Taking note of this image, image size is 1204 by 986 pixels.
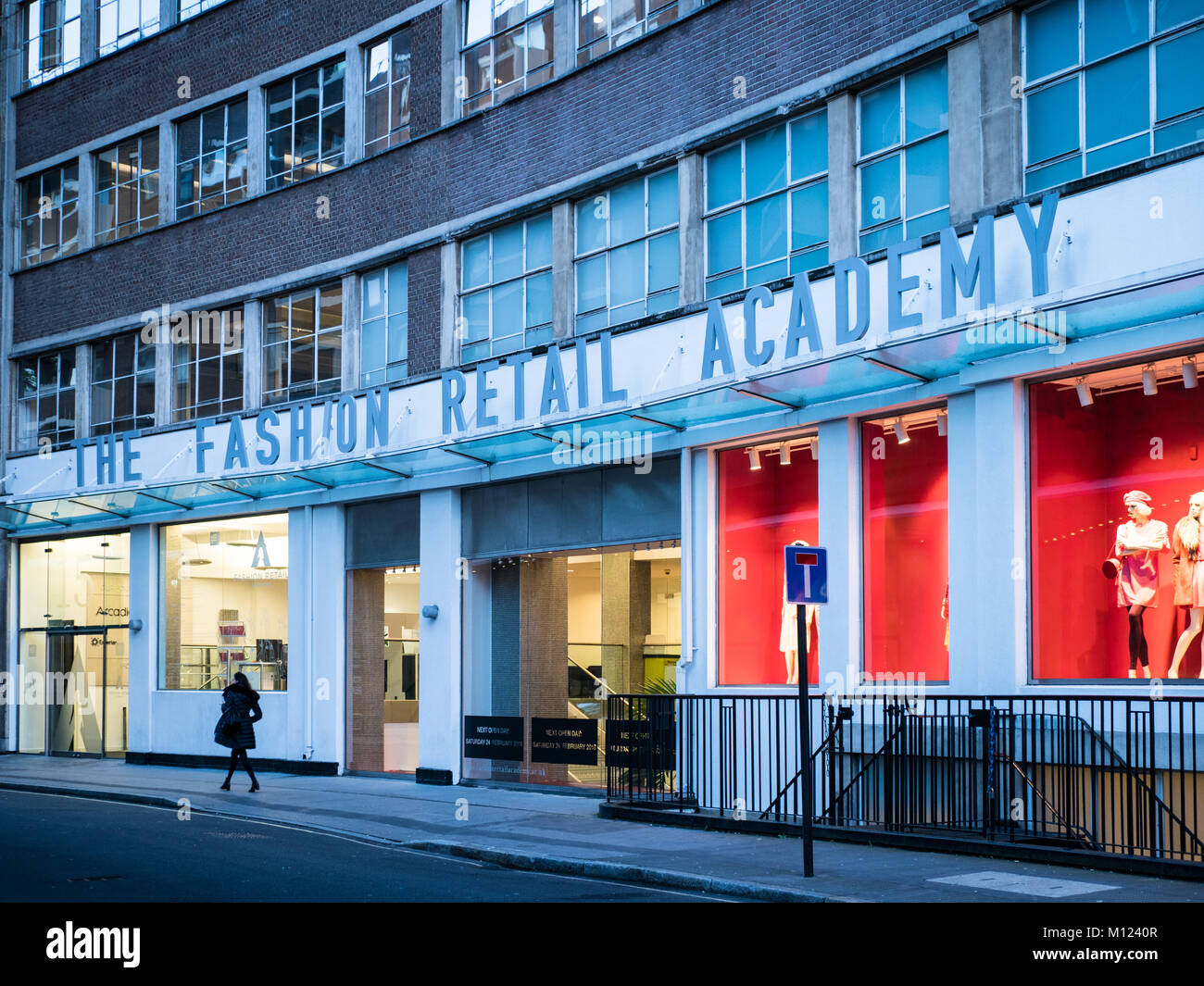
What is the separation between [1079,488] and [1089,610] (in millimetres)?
1176

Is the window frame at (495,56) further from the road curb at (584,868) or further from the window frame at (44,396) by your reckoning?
the window frame at (44,396)

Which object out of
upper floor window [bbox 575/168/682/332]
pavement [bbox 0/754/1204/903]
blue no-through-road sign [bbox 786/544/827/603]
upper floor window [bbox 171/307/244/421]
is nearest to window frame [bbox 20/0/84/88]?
upper floor window [bbox 171/307/244/421]

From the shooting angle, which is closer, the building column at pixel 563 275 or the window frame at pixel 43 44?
the building column at pixel 563 275

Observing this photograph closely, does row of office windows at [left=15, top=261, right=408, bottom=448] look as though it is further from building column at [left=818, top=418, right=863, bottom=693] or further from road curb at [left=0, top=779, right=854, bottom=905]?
road curb at [left=0, top=779, right=854, bottom=905]

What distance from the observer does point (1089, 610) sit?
14.3 meters

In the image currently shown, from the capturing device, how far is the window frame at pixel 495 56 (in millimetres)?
21156

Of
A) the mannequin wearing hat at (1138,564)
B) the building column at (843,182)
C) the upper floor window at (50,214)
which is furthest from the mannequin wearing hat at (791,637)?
the upper floor window at (50,214)

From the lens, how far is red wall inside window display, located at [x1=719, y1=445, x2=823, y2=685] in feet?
57.4

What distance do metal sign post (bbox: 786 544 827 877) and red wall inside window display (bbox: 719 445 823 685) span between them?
5201 mm

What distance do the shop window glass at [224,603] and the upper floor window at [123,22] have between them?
9.58m

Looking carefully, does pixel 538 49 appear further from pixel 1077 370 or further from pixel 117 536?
pixel 117 536

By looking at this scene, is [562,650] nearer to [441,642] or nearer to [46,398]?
[441,642]

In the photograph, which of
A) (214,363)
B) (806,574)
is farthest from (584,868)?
(214,363)
